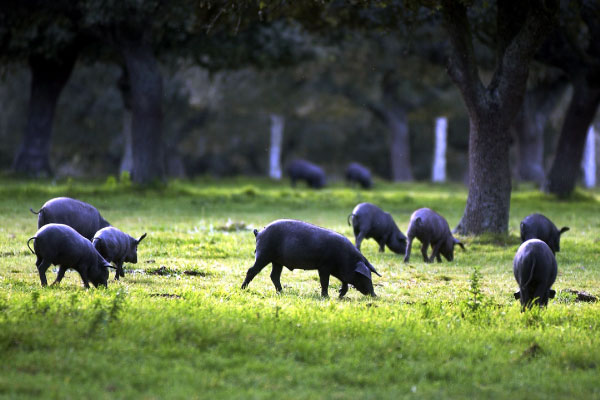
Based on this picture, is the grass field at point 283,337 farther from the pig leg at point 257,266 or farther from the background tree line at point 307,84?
the background tree line at point 307,84

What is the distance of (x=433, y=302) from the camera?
943 centimetres

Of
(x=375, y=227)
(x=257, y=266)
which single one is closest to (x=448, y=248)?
(x=375, y=227)

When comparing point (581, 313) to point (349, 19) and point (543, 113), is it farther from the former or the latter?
point (543, 113)

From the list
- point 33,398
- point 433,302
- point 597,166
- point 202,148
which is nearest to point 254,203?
point 433,302

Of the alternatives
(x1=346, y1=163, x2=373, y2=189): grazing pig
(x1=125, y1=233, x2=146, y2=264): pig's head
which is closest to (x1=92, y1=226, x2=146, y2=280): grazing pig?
(x1=125, y1=233, x2=146, y2=264): pig's head

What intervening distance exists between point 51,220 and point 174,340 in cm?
540

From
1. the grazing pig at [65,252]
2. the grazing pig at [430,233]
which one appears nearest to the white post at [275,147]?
the grazing pig at [430,233]

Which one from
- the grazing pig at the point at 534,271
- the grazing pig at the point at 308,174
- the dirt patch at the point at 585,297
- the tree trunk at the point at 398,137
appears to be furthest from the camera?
the tree trunk at the point at 398,137

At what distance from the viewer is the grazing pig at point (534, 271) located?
28.5ft

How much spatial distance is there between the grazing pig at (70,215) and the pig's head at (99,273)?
2.23 m

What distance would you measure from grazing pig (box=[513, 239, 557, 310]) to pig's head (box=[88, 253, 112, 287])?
15.3 feet

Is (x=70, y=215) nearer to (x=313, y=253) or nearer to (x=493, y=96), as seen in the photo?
(x=313, y=253)

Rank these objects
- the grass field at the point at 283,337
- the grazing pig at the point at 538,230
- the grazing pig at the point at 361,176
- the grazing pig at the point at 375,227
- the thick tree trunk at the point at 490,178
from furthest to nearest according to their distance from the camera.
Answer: the grazing pig at the point at 361,176 → the thick tree trunk at the point at 490,178 → the grazing pig at the point at 375,227 → the grazing pig at the point at 538,230 → the grass field at the point at 283,337

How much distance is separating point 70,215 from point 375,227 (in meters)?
5.44
